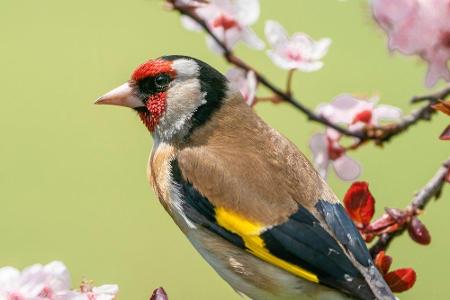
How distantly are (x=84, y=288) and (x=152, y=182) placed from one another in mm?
678

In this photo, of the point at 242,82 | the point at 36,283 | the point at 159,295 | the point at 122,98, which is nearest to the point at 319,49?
the point at 242,82

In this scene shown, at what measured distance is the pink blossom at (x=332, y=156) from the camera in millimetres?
2941

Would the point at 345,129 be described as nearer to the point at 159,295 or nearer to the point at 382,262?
the point at 382,262

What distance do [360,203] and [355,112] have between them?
25 cm

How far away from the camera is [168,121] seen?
3.22 m

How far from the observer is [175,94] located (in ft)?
10.5

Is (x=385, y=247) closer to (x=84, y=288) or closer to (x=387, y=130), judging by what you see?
(x=387, y=130)

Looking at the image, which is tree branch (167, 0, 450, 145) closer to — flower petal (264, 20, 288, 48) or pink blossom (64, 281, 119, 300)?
flower petal (264, 20, 288, 48)

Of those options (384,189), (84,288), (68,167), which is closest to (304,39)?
(84,288)

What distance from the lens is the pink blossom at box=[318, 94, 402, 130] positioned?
2875mm

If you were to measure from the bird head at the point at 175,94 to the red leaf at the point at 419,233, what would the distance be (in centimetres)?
75

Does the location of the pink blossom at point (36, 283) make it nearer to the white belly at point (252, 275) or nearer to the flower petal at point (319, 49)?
the white belly at point (252, 275)

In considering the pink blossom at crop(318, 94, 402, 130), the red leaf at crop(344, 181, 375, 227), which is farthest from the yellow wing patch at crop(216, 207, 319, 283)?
the pink blossom at crop(318, 94, 402, 130)

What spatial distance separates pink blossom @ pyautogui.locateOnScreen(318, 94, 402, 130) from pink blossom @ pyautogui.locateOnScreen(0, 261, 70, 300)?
2.41 ft
